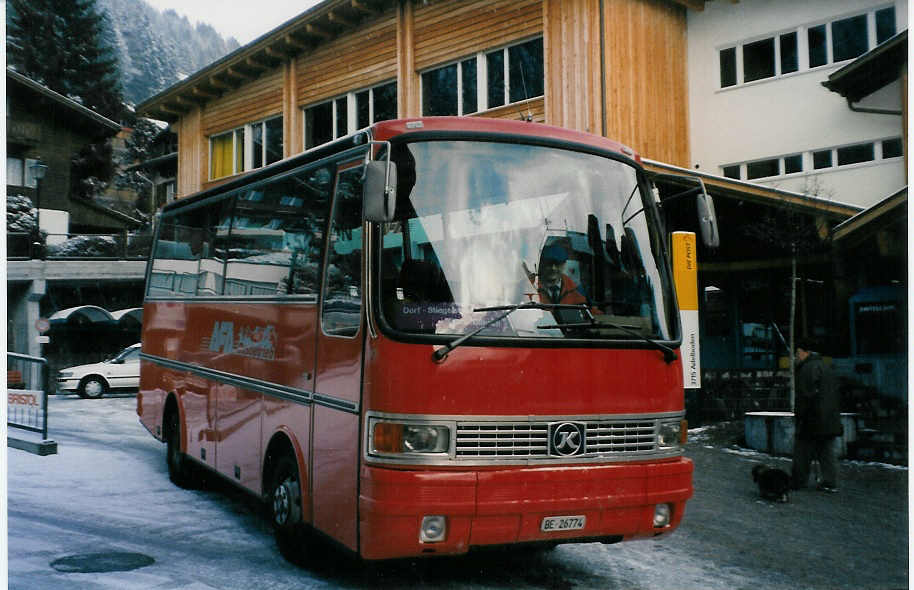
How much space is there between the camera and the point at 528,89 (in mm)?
16188

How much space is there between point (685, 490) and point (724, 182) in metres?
8.26

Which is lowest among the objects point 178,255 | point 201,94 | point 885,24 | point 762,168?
point 178,255

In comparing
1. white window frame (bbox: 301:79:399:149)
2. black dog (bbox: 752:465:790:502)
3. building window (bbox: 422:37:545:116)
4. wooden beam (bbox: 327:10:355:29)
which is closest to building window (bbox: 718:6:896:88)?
building window (bbox: 422:37:545:116)

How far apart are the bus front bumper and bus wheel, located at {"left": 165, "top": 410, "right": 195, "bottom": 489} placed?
4.81 meters

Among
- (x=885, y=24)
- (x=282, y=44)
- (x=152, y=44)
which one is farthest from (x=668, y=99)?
(x=152, y=44)

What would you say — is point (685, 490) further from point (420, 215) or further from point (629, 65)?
point (629, 65)

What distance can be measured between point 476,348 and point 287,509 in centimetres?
216

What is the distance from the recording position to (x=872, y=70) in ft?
35.9

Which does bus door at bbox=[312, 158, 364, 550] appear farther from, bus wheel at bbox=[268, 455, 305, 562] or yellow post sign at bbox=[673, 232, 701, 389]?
yellow post sign at bbox=[673, 232, 701, 389]

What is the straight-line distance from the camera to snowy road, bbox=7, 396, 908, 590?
6109mm

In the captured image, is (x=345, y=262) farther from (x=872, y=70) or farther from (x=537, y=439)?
(x=872, y=70)

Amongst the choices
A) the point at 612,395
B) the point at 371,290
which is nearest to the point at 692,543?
the point at 612,395

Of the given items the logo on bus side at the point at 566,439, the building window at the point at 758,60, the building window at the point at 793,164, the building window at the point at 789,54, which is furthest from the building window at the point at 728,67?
the logo on bus side at the point at 566,439

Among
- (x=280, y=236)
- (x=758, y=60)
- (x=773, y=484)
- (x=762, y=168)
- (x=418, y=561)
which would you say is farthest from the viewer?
(x=758, y=60)
